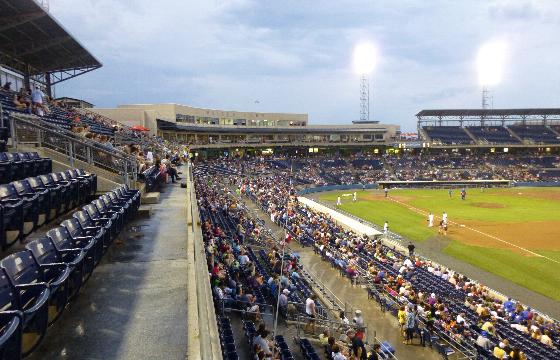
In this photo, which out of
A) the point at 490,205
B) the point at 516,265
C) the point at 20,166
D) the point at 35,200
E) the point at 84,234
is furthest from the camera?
the point at 490,205

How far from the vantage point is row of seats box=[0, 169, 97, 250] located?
650 centimetres

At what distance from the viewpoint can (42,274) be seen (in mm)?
4938

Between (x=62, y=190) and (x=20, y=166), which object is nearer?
(x=62, y=190)

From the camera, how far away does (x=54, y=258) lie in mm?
5500

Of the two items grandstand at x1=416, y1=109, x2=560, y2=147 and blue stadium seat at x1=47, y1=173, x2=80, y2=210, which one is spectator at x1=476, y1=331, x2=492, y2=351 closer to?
blue stadium seat at x1=47, y1=173, x2=80, y2=210

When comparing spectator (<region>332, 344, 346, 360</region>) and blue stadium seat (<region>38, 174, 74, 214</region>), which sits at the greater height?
blue stadium seat (<region>38, 174, 74, 214</region>)

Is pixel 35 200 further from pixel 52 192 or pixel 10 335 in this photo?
pixel 10 335

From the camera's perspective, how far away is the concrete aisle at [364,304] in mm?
13781

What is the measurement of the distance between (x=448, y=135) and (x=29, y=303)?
95.4 m

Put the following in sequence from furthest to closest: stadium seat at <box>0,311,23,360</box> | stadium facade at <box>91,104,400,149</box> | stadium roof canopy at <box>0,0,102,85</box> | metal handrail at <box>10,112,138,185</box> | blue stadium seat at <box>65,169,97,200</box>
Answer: stadium facade at <box>91,104,400,149</box> → stadium roof canopy at <box>0,0,102,85</box> → metal handrail at <box>10,112,138,185</box> → blue stadium seat at <box>65,169,97,200</box> → stadium seat at <box>0,311,23,360</box>

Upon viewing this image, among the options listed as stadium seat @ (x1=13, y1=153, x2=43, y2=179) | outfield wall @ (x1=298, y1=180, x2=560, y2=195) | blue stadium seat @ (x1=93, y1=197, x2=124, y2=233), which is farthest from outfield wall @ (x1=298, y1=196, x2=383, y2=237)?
outfield wall @ (x1=298, y1=180, x2=560, y2=195)

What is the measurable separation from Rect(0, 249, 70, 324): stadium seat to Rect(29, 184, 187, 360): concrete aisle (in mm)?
420

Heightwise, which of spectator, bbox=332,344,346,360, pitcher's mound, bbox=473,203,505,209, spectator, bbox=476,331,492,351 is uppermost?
spectator, bbox=332,344,346,360

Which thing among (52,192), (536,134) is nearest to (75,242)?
(52,192)
